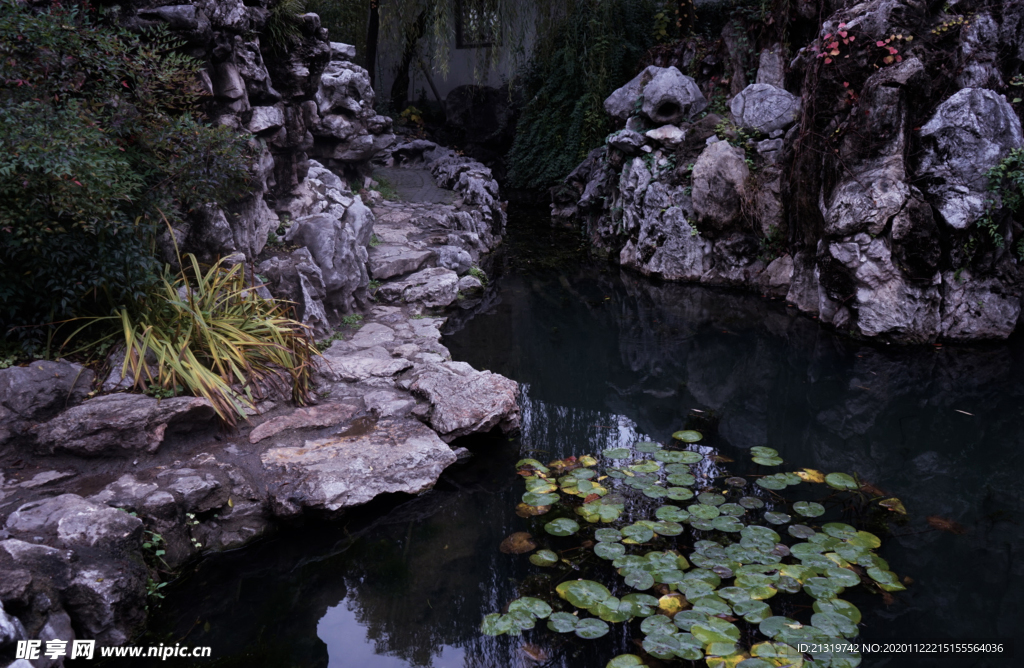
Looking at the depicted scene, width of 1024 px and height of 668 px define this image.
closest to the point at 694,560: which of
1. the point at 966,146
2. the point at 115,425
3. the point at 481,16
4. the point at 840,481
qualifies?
the point at 840,481

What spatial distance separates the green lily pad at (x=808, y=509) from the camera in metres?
3.24

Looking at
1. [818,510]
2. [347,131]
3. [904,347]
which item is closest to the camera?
[818,510]

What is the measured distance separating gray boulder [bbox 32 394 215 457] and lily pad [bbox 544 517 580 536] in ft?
6.47

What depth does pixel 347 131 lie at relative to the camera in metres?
8.17

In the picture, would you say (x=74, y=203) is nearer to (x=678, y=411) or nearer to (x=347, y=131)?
(x=678, y=411)

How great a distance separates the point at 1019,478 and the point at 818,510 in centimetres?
152

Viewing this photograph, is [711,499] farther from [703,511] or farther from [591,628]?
[591,628]

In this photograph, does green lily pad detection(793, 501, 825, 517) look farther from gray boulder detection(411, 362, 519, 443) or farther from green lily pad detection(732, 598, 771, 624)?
gray boulder detection(411, 362, 519, 443)

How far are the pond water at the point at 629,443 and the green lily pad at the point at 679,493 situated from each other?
672mm

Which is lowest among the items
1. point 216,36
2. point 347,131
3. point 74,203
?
point 74,203

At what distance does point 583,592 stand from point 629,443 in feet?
5.19

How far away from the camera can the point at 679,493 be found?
3.42m

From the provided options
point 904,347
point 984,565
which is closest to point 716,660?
point 984,565

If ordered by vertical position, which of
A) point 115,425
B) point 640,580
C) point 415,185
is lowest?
point 640,580
